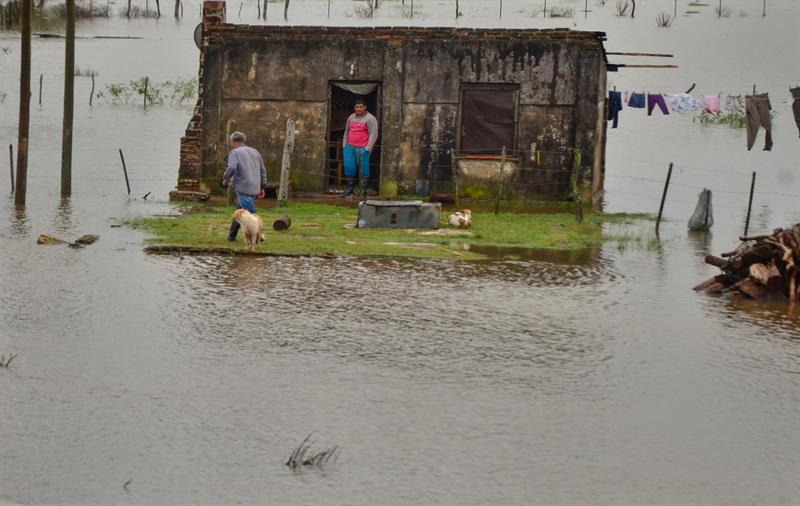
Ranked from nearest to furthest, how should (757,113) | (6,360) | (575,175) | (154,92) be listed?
(6,360)
(575,175)
(757,113)
(154,92)

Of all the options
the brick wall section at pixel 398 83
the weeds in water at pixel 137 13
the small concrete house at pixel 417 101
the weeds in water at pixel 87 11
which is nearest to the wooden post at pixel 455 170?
the small concrete house at pixel 417 101

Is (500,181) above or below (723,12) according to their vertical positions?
below

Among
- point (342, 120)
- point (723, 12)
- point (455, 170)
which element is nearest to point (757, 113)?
point (455, 170)

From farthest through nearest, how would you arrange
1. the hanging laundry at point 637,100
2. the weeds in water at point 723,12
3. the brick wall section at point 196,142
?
the weeds in water at point 723,12
the hanging laundry at point 637,100
the brick wall section at point 196,142

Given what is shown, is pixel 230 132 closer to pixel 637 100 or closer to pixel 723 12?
pixel 637 100

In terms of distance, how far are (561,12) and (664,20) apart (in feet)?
20.3

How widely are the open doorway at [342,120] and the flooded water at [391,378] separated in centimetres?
562

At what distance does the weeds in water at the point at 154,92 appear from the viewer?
56.1 metres

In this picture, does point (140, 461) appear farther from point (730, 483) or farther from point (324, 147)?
point (324, 147)

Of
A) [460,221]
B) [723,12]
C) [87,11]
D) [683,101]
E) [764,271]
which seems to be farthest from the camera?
[723,12]

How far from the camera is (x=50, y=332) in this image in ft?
43.5

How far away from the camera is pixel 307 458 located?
944 centimetres

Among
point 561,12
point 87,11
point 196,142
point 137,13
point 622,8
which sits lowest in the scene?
point 196,142

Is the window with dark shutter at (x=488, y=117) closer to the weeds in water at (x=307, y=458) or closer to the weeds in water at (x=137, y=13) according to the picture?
the weeds in water at (x=307, y=458)
